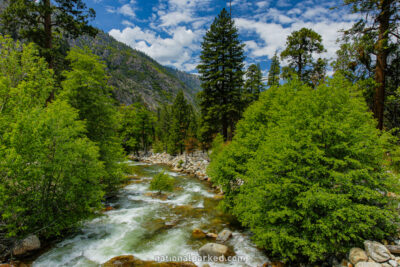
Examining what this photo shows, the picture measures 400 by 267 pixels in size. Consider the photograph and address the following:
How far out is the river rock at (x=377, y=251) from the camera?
17.4 feet

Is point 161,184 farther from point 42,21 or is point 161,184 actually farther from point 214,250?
point 42,21

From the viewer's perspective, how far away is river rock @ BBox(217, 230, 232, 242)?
29.6 feet

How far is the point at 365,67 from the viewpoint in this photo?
10.9 meters

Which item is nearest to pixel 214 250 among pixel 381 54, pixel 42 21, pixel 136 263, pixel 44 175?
pixel 136 263

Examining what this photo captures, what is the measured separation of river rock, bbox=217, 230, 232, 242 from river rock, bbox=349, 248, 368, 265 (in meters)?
4.84

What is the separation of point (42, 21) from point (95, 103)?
6237mm

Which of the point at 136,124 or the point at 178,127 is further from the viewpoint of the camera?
the point at 136,124

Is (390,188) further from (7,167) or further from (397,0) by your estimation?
(7,167)

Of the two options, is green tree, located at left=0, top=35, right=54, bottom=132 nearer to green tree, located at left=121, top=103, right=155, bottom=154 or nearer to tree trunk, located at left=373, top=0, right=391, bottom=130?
tree trunk, located at left=373, top=0, right=391, bottom=130

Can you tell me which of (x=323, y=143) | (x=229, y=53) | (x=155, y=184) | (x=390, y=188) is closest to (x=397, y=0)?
(x=323, y=143)

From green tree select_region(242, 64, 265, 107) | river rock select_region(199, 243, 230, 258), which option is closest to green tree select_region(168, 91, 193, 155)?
green tree select_region(242, 64, 265, 107)

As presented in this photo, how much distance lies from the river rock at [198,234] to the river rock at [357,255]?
5988 mm

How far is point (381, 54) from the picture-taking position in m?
9.52

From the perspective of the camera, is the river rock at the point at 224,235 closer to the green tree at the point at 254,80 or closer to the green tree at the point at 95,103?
the green tree at the point at 95,103
